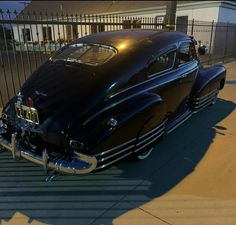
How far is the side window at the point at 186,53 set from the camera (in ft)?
15.1

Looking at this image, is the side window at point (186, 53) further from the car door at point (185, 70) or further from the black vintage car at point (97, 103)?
the black vintage car at point (97, 103)

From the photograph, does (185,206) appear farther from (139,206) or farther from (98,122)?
(98,122)

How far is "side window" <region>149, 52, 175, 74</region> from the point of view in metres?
3.87

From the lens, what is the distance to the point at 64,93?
10.9 ft

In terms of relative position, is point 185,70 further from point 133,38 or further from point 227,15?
point 227,15

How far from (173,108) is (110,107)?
4.87 feet

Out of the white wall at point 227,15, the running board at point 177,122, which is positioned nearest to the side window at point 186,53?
the running board at point 177,122

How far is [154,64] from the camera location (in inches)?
153

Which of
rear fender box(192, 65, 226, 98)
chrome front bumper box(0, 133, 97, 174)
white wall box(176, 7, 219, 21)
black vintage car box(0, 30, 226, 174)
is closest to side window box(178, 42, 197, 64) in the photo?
black vintage car box(0, 30, 226, 174)

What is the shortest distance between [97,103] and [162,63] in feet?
4.70

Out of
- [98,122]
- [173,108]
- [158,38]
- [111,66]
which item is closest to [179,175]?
[173,108]

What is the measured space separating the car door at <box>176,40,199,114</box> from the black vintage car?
0.06 meters

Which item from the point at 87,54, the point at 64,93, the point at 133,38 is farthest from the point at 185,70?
the point at 64,93

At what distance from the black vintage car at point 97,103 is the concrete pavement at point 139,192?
41 centimetres
